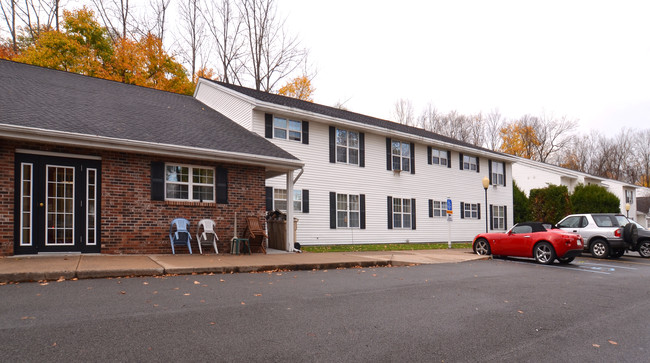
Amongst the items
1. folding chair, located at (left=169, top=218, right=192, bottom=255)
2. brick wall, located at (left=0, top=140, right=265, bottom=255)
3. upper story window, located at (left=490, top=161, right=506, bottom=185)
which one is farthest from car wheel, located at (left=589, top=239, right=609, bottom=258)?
folding chair, located at (left=169, top=218, right=192, bottom=255)

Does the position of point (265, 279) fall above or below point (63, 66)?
below

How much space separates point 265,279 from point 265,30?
2794 centimetres

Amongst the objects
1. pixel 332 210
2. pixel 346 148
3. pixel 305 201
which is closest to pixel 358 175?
pixel 346 148

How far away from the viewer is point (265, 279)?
8562 mm

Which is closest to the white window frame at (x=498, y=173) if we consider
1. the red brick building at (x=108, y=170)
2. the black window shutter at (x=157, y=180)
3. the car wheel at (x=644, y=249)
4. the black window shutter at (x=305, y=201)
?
the car wheel at (x=644, y=249)

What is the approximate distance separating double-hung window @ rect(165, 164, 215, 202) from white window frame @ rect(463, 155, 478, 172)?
1811 centimetres

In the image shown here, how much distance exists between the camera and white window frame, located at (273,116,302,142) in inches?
A: 694

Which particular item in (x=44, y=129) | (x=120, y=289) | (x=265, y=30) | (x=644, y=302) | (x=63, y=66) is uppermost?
(x=265, y=30)

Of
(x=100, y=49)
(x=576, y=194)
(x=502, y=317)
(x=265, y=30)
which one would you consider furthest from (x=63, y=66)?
(x=576, y=194)

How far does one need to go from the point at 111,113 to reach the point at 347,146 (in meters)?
10.4

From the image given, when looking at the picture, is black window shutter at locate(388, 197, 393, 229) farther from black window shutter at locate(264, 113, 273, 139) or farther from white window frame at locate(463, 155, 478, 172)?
black window shutter at locate(264, 113, 273, 139)

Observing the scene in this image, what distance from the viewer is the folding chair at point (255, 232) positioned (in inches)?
493

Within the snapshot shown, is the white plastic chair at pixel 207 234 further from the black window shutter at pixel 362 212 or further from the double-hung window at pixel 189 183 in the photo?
the black window shutter at pixel 362 212

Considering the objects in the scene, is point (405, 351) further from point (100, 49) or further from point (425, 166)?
point (100, 49)
